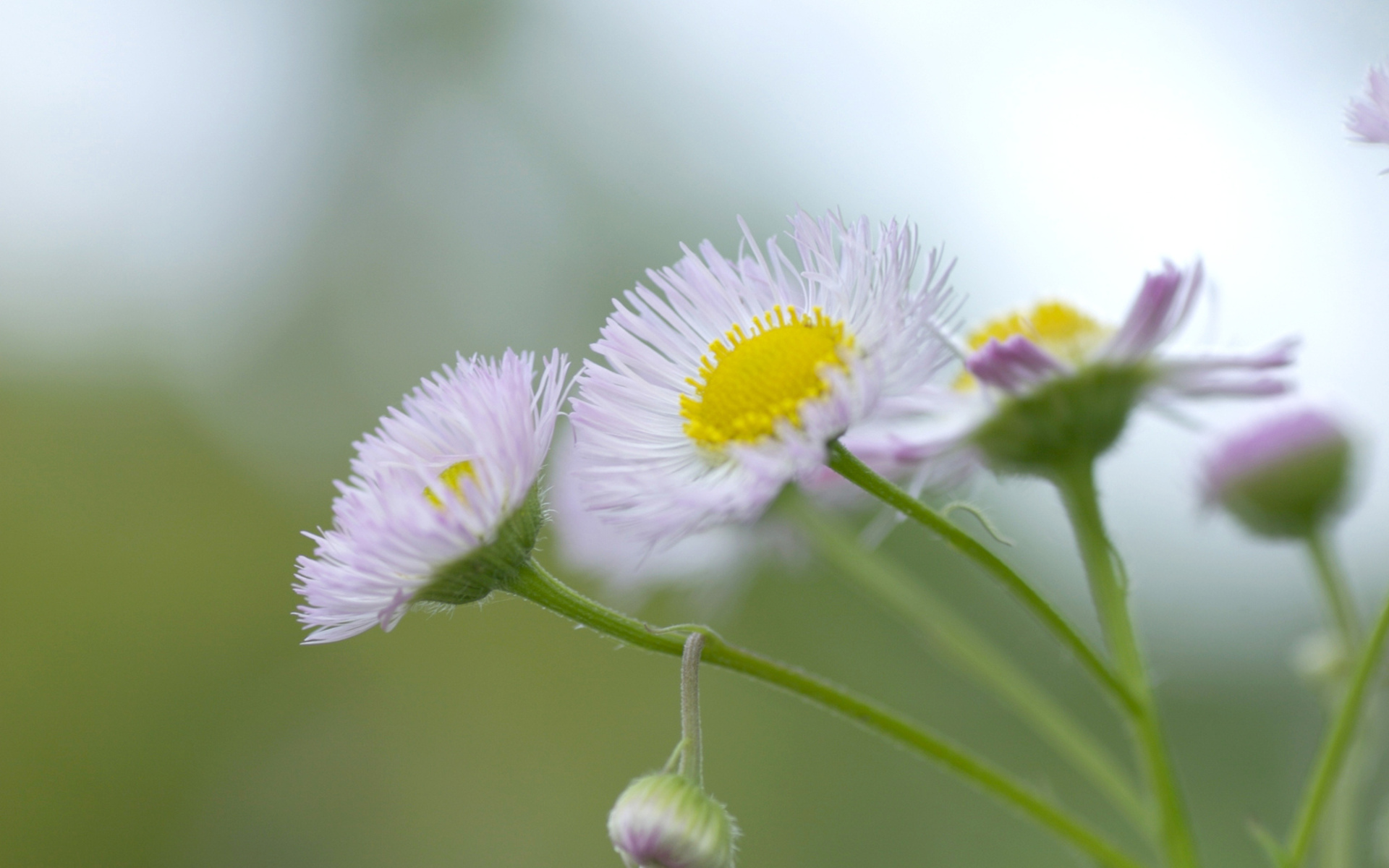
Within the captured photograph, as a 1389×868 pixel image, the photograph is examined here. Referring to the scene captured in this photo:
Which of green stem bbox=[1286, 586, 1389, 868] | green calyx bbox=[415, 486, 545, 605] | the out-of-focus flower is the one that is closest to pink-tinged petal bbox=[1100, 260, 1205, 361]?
the out-of-focus flower

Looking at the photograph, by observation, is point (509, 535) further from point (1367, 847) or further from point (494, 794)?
point (494, 794)

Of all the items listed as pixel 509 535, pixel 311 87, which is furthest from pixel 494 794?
pixel 509 535

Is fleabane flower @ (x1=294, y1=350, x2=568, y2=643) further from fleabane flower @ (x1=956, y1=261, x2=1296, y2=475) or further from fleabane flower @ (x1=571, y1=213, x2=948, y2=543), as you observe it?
fleabane flower @ (x1=956, y1=261, x2=1296, y2=475)

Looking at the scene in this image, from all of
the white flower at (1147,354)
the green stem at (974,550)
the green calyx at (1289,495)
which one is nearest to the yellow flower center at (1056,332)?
the white flower at (1147,354)

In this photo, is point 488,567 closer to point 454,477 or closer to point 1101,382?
point 454,477

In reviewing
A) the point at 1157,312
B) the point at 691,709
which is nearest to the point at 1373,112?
the point at 1157,312

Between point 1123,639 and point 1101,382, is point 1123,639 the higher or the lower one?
the lower one

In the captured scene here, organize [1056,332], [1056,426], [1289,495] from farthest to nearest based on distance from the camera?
[1289,495], [1056,332], [1056,426]
